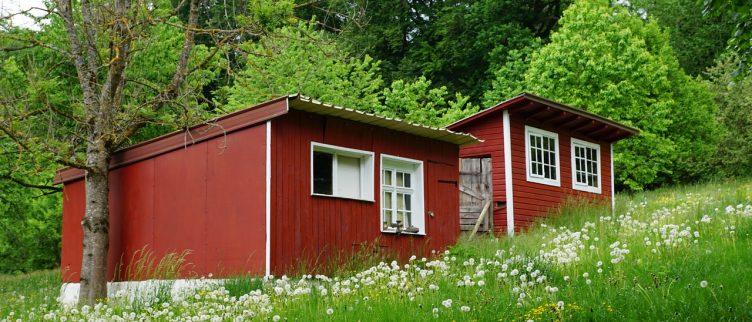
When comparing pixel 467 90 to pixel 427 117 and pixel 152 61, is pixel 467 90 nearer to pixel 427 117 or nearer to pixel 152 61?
pixel 427 117

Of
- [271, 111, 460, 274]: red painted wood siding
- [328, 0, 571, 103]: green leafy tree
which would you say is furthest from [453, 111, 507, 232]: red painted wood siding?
[328, 0, 571, 103]: green leafy tree

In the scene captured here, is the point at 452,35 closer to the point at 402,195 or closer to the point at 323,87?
the point at 323,87

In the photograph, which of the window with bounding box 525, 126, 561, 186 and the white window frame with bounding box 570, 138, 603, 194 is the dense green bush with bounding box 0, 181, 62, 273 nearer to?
the window with bounding box 525, 126, 561, 186

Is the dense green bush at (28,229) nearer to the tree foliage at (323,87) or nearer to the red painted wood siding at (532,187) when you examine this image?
the tree foliage at (323,87)

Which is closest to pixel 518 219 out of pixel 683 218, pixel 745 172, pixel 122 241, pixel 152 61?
pixel 683 218

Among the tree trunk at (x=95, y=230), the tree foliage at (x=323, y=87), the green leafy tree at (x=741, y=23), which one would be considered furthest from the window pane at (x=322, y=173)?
the tree foliage at (x=323, y=87)

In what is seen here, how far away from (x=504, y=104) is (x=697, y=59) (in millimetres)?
27601

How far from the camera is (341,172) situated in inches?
632

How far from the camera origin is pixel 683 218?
1474 cm

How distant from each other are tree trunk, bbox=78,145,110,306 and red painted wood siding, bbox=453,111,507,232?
1051 cm

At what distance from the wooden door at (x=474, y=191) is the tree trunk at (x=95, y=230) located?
10.2 metres

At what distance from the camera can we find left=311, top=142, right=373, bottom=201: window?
1547 cm

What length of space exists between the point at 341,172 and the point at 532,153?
8.55 meters

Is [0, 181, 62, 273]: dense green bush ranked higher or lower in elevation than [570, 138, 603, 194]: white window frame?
lower
